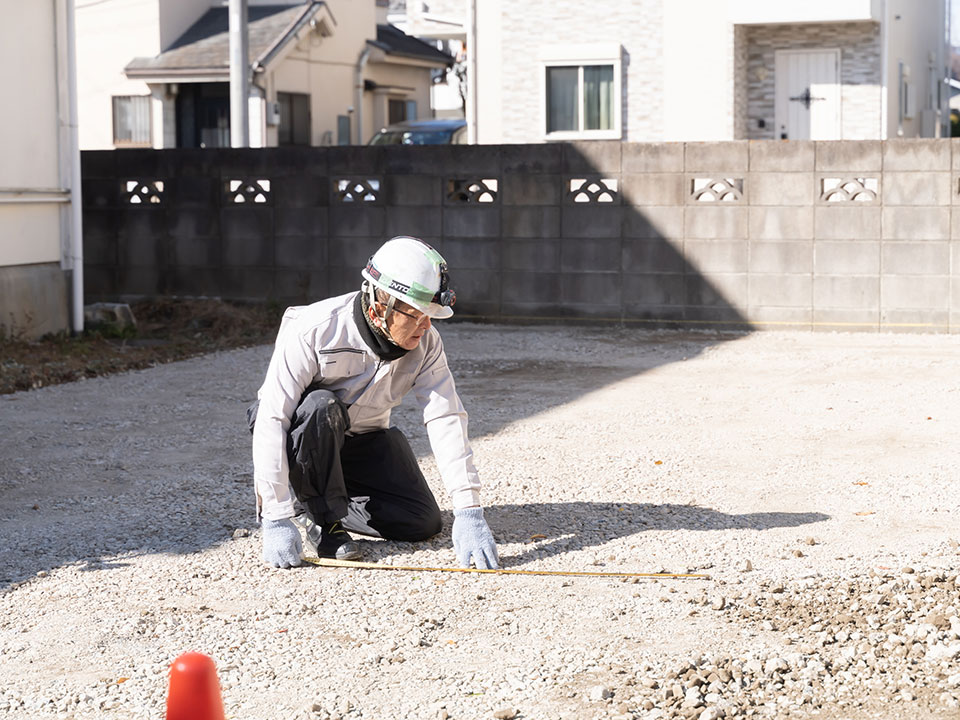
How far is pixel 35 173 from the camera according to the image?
1067 centimetres

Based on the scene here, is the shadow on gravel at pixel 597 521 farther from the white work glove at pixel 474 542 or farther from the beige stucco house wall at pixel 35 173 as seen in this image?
the beige stucco house wall at pixel 35 173

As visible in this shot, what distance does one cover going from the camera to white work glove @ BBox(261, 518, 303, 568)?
4.60 m

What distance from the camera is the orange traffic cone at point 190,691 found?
2561mm

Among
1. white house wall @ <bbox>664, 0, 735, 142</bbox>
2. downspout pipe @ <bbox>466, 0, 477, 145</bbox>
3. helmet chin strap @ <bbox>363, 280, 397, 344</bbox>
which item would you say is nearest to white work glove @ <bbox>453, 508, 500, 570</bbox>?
helmet chin strap @ <bbox>363, 280, 397, 344</bbox>

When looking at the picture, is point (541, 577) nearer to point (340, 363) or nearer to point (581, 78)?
point (340, 363)

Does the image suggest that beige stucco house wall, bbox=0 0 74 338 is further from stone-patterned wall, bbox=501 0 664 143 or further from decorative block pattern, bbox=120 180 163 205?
stone-patterned wall, bbox=501 0 664 143

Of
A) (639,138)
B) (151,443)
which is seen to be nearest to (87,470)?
(151,443)

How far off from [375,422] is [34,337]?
21.1 feet

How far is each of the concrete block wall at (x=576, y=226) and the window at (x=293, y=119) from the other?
1218 centimetres

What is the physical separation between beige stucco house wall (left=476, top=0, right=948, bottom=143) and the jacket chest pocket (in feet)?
48.1

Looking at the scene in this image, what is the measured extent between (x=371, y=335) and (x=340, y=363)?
0.17 meters

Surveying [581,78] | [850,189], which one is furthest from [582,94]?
[850,189]

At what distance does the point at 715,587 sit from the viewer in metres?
4.39

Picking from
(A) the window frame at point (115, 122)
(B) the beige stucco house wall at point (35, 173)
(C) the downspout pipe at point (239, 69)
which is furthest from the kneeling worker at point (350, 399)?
(A) the window frame at point (115, 122)
